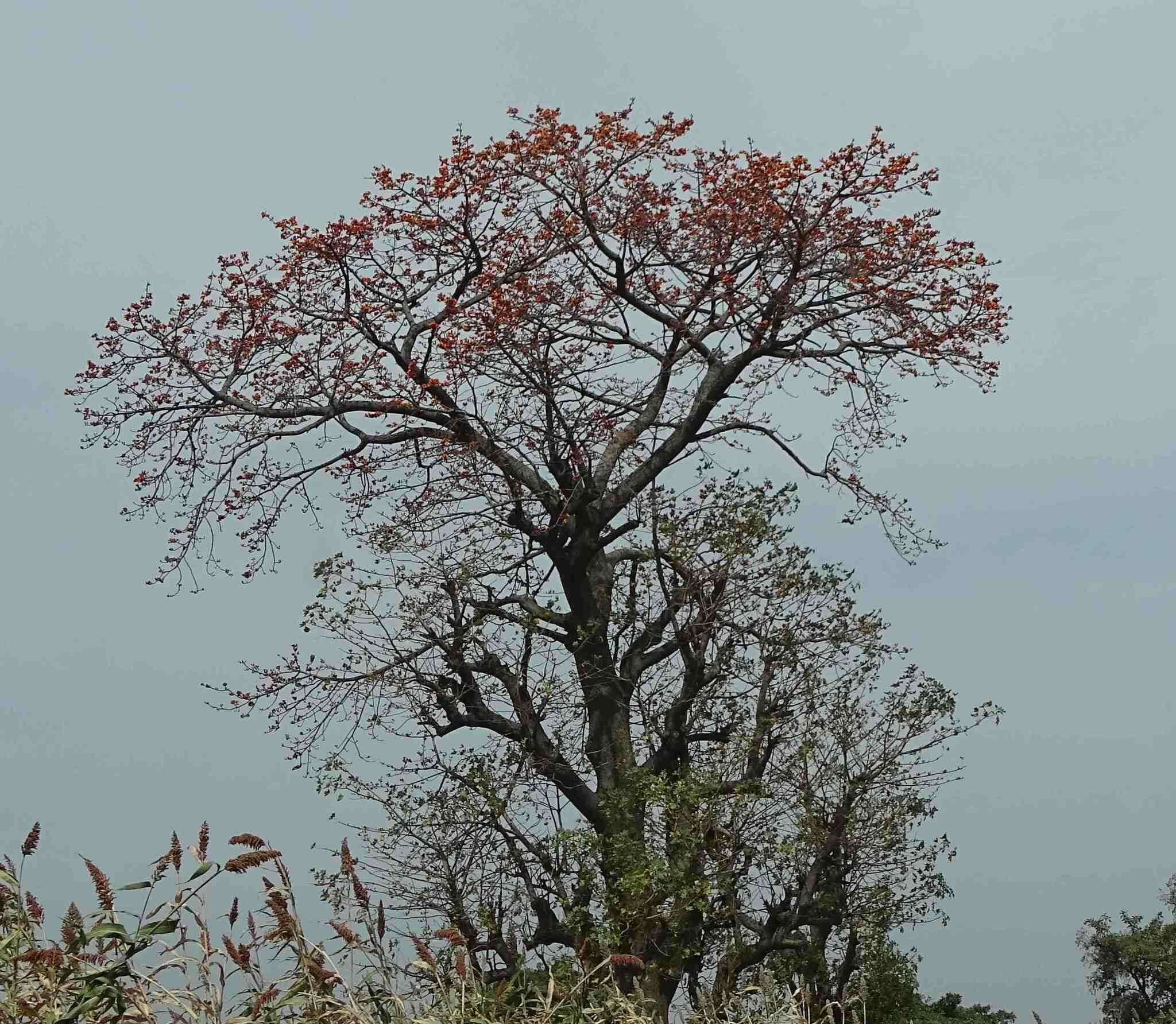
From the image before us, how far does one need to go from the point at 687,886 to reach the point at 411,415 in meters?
4.14

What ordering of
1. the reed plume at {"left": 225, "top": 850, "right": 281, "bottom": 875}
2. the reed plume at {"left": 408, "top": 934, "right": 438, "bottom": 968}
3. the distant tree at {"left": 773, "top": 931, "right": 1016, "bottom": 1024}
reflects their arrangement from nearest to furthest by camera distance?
the reed plume at {"left": 225, "top": 850, "right": 281, "bottom": 875} < the reed plume at {"left": 408, "top": 934, "right": 438, "bottom": 968} < the distant tree at {"left": 773, "top": 931, "right": 1016, "bottom": 1024}

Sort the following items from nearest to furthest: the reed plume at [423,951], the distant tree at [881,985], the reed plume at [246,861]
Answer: the reed plume at [246,861] → the reed plume at [423,951] → the distant tree at [881,985]

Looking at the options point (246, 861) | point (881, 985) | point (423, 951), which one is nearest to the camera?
point (246, 861)

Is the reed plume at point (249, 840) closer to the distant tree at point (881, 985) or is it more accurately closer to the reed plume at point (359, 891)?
the reed plume at point (359, 891)

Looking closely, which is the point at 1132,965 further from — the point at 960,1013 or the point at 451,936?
the point at 451,936

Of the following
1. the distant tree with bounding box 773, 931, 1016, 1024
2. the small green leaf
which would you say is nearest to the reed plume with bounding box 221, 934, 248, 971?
the small green leaf

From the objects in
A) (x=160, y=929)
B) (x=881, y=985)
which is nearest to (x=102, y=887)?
(x=160, y=929)

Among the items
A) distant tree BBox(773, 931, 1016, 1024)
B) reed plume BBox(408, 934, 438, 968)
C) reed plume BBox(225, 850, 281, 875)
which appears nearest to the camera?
reed plume BBox(225, 850, 281, 875)

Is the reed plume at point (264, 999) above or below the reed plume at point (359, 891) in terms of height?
below

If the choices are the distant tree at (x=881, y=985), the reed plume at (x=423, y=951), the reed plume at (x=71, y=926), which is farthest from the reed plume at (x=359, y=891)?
the distant tree at (x=881, y=985)

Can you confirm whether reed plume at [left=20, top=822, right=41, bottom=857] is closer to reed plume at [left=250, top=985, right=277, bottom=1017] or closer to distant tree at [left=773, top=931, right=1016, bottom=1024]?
reed plume at [left=250, top=985, right=277, bottom=1017]

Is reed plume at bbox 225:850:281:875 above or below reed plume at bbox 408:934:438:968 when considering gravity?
above

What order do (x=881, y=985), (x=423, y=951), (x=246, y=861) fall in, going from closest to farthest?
1. (x=246, y=861)
2. (x=423, y=951)
3. (x=881, y=985)

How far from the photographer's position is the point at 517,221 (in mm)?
9930
